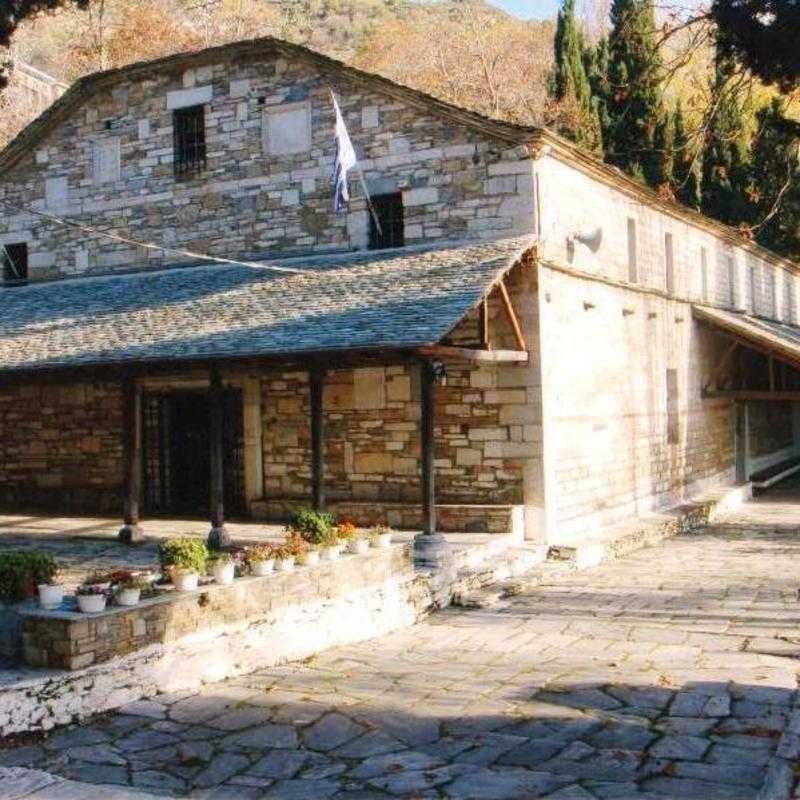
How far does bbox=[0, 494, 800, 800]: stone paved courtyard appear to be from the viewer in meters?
4.86

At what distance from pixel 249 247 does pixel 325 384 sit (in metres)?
2.81

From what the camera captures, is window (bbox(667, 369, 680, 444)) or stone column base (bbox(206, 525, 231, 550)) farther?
window (bbox(667, 369, 680, 444))

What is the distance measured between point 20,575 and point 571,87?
73.9 feet

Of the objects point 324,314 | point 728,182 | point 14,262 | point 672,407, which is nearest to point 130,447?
point 324,314

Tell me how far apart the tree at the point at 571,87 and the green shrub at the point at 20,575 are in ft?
70.5

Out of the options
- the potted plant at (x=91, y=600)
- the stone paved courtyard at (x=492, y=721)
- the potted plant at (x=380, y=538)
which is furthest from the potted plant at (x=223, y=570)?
the potted plant at (x=380, y=538)

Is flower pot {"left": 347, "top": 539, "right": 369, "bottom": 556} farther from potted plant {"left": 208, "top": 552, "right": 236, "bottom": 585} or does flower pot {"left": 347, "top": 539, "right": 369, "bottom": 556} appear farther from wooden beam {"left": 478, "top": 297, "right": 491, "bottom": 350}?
wooden beam {"left": 478, "top": 297, "right": 491, "bottom": 350}

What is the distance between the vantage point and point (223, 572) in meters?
7.09

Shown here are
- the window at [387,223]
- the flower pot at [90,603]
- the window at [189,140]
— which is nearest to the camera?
the flower pot at [90,603]

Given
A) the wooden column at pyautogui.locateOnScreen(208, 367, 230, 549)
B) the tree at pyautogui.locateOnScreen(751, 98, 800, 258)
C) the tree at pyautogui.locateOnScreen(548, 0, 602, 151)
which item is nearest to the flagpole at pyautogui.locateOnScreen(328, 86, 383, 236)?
the wooden column at pyautogui.locateOnScreen(208, 367, 230, 549)

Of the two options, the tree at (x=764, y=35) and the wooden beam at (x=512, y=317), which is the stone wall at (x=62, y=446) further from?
the tree at (x=764, y=35)

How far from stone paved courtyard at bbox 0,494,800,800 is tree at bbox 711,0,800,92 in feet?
15.8

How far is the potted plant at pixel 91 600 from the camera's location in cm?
609

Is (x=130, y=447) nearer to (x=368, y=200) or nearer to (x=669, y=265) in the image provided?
(x=368, y=200)
